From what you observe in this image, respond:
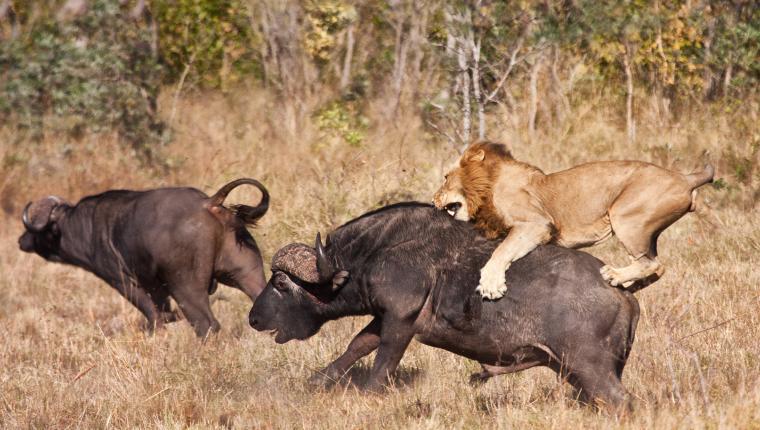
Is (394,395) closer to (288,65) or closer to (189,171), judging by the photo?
(189,171)

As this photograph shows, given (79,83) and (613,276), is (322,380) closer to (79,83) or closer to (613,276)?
(613,276)

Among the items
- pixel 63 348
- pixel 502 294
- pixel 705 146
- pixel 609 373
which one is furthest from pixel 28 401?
pixel 705 146

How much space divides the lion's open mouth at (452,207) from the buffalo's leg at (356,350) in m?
0.80

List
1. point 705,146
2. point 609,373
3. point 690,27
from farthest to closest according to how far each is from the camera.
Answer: point 690,27 → point 705,146 → point 609,373

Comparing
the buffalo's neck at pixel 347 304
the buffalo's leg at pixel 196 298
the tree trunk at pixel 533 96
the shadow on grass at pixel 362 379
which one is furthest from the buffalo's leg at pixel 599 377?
the tree trunk at pixel 533 96

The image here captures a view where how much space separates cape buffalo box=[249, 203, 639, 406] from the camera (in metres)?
5.99

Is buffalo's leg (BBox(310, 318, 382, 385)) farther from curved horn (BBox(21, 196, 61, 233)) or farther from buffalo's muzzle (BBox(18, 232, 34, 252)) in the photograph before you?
buffalo's muzzle (BBox(18, 232, 34, 252))

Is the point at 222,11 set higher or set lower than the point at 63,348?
higher

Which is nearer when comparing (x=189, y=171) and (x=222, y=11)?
(x=189, y=171)

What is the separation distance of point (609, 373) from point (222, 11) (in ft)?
42.9

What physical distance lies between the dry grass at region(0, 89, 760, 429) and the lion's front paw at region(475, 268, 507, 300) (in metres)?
0.62

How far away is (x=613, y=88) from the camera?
14.6m

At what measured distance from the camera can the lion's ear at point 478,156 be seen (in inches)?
270

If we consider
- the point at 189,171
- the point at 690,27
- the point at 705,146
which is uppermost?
the point at 690,27
